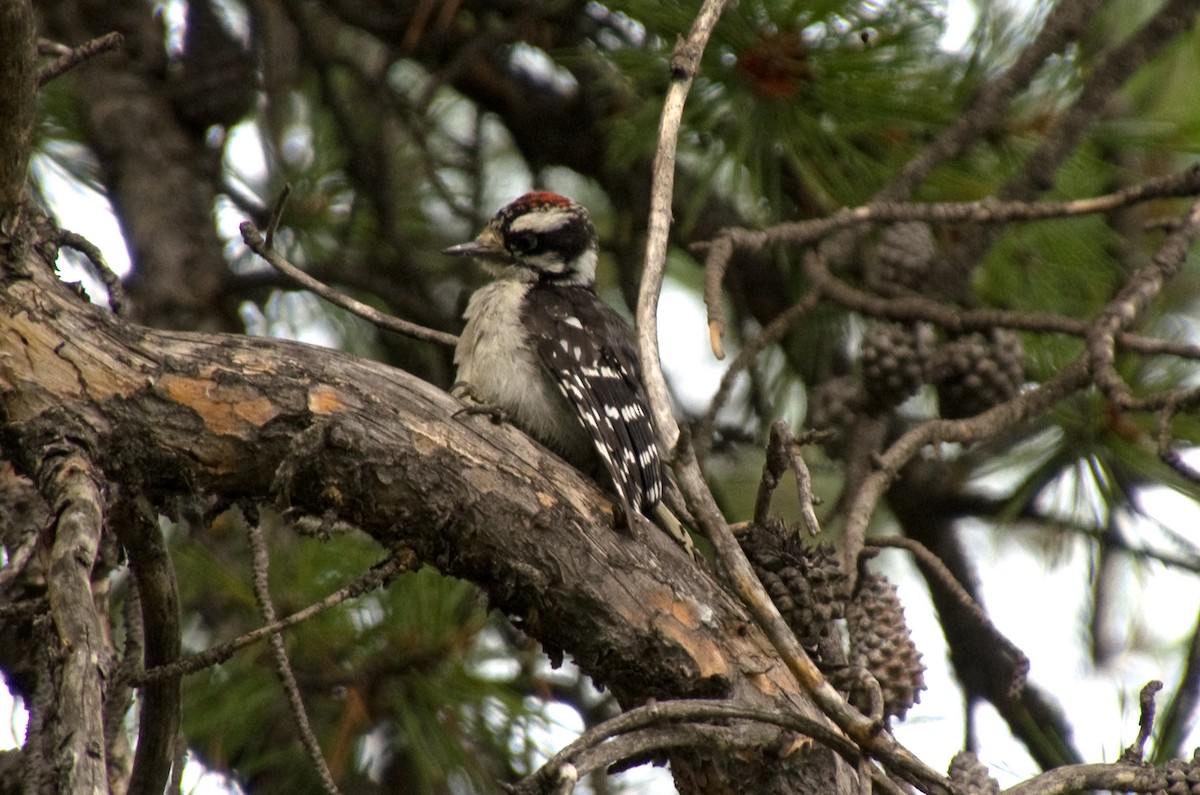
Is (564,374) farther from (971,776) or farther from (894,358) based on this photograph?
(971,776)

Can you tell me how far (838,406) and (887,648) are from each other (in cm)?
119

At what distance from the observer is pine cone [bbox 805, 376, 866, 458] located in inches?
142

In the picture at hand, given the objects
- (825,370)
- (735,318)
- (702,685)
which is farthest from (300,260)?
(702,685)

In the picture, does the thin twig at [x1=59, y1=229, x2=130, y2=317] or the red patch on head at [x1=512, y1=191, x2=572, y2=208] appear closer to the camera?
the thin twig at [x1=59, y1=229, x2=130, y2=317]

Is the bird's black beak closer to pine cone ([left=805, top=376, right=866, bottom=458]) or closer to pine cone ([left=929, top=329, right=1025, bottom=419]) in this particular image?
pine cone ([left=805, top=376, right=866, bottom=458])

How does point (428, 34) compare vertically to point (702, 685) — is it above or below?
above

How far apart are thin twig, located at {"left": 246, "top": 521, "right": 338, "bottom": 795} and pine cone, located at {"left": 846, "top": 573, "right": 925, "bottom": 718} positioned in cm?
105

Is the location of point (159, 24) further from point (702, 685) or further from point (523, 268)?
point (702, 685)

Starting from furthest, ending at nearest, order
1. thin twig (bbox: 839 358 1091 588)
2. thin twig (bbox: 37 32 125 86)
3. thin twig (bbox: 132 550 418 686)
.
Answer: thin twig (bbox: 839 358 1091 588), thin twig (bbox: 37 32 125 86), thin twig (bbox: 132 550 418 686)

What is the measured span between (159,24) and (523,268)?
6.62ft

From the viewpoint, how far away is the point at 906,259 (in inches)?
146

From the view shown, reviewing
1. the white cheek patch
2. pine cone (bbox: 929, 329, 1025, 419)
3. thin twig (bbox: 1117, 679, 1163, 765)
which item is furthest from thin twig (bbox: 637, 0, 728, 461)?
pine cone (bbox: 929, 329, 1025, 419)

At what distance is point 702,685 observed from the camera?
7.42 ft

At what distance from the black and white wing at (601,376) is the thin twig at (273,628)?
1.89 ft
